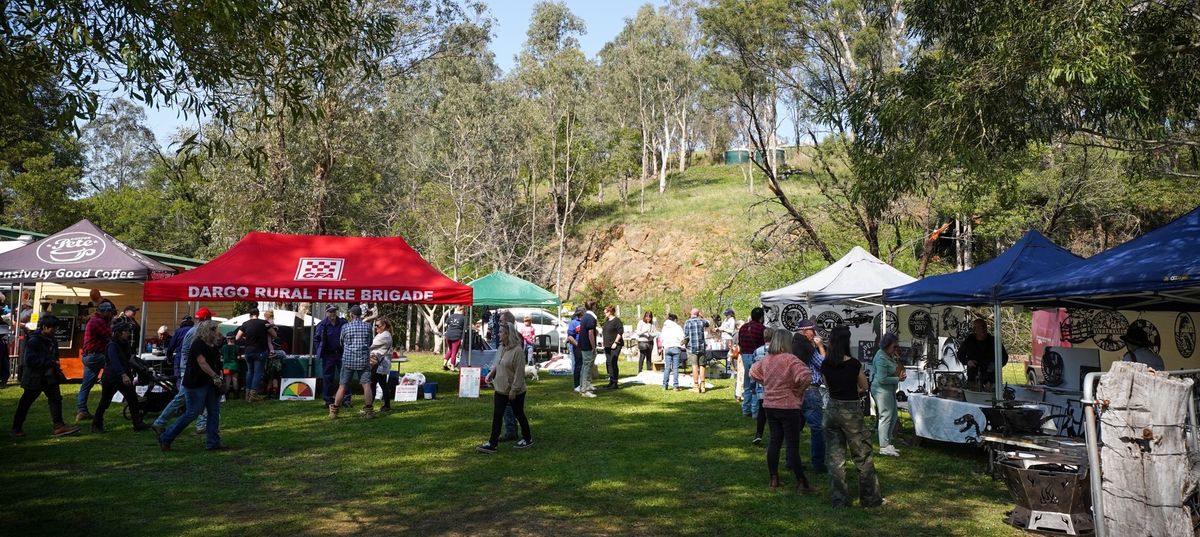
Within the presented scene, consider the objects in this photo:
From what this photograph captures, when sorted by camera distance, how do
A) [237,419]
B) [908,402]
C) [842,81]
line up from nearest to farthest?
[908,402]
[237,419]
[842,81]

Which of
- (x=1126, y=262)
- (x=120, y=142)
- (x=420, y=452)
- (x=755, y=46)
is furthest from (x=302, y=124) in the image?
(x=120, y=142)

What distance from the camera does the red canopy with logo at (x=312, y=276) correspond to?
13.1 meters

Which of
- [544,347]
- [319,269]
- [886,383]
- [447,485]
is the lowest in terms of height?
[447,485]

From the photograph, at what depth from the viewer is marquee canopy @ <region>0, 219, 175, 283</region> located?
49.6 feet

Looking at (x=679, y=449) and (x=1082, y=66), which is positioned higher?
(x=1082, y=66)

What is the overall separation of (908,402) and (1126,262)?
290cm

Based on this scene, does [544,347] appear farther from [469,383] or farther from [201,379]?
[201,379]

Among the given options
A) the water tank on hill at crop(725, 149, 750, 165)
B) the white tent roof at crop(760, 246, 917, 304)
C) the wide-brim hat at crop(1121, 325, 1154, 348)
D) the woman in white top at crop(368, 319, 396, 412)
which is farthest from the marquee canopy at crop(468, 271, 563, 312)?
the water tank on hill at crop(725, 149, 750, 165)

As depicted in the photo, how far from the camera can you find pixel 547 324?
2623cm

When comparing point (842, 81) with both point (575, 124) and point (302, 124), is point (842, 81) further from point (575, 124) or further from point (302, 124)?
point (575, 124)

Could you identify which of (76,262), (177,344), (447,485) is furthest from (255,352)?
(447,485)

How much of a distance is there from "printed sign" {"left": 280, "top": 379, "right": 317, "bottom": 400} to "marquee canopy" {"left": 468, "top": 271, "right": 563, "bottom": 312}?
457cm

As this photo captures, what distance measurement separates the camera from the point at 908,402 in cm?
951

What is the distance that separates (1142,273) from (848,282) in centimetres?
725
